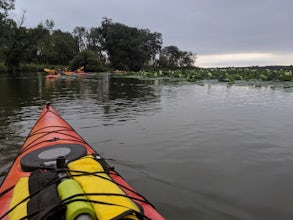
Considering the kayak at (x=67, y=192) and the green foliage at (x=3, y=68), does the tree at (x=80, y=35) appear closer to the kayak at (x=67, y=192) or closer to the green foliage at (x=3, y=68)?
the green foliage at (x=3, y=68)

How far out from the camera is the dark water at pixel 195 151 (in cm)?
367

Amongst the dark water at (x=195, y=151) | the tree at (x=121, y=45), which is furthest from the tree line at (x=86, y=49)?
the dark water at (x=195, y=151)

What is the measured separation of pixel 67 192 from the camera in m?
2.15

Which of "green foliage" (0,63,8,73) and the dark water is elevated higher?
"green foliage" (0,63,8,73)

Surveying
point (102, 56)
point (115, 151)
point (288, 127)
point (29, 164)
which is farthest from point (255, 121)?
point (102, 56)

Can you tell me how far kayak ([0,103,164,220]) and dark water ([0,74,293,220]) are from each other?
1.15 m

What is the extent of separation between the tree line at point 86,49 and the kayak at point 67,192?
3494 cm

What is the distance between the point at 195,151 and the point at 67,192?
3751mm

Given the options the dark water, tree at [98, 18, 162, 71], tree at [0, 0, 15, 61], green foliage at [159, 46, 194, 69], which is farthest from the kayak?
green foliage at [159, 46, 194, 69]

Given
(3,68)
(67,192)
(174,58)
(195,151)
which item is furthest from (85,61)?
(67,192)

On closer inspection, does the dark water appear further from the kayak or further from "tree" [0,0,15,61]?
"tree" [0,0,15,61]

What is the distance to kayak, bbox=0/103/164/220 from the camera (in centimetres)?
197

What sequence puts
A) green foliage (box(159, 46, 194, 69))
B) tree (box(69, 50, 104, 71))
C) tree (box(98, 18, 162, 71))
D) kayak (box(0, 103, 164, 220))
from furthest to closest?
green foliage (box(159, 46, 194, 69)), tree (box(98, 18, 162, 71)), tree (box(69, 50, 104, 71)), kayak (box(0, 103, 164, 220))

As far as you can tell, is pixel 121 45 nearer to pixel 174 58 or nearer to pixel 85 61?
pixel 85 61
